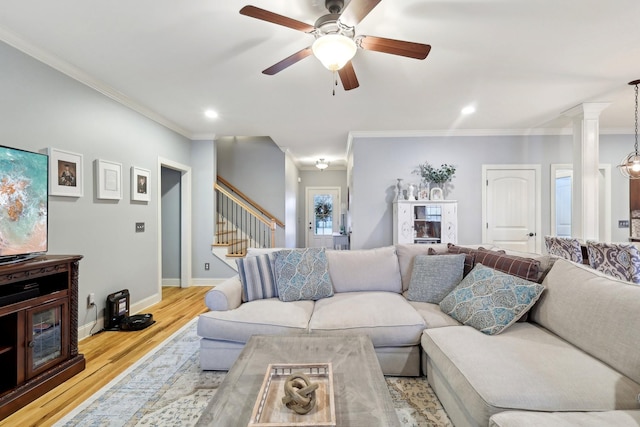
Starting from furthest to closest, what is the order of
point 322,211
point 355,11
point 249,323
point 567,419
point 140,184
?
point 322,211
point 140,184
point 249,323
point 355,11
point 567,419

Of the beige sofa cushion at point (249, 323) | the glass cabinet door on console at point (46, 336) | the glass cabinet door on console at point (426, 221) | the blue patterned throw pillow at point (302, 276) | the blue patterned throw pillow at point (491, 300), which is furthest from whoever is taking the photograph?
the glass cabinet door on console at point (426, 221)

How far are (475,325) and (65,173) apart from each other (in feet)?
11.6

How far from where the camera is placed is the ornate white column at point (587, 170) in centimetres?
377

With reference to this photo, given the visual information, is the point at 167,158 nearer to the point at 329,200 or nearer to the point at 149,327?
the point at 149,327

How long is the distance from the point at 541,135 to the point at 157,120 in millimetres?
5833

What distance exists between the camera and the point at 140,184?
12.3 ft

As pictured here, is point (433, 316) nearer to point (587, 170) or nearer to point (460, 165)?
point (587, 170)

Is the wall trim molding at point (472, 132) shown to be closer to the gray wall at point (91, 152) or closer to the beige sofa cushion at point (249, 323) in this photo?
the gray wall at point (91, 152)

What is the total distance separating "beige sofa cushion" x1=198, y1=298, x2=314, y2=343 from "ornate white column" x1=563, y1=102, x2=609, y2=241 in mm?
3888

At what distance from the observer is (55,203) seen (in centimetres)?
263

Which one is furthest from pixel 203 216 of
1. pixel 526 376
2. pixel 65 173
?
pixel 526 376

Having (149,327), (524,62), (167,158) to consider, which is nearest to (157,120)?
(167,158)

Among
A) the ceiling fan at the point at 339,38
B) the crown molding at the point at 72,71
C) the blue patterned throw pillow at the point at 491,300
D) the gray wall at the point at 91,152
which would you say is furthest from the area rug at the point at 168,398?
the crown molding at the point at 72,71

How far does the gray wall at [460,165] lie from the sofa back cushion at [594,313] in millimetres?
3063
